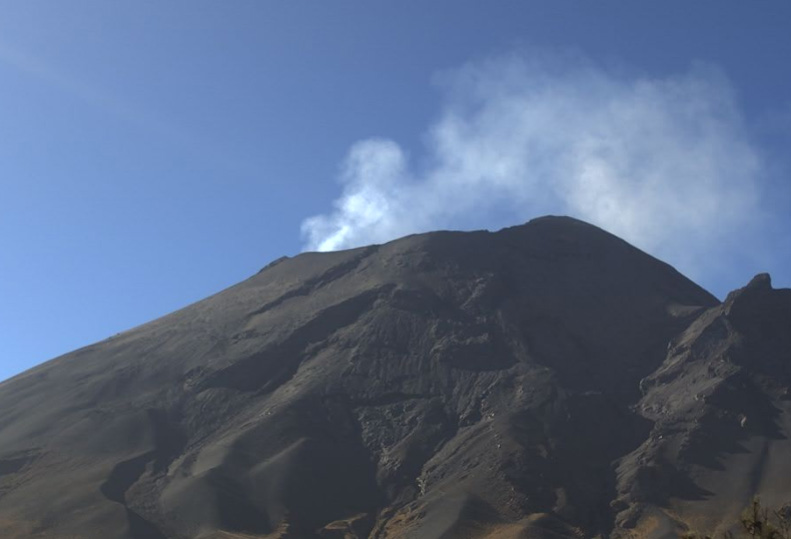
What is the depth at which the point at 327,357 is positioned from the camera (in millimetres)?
158625

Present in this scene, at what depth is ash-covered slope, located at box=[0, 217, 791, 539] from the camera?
121 meters

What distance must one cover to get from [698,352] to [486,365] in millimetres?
30493

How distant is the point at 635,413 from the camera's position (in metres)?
148

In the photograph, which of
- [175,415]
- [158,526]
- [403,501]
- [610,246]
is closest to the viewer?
[158,526]

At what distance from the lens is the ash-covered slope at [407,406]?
121 metres

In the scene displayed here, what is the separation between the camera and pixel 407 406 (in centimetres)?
14725

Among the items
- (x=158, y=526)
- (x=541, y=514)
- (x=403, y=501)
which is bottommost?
(x=541, y=514)

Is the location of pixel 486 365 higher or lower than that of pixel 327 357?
lower

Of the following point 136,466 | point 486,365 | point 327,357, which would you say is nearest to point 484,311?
point 486,365

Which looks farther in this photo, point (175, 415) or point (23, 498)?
point (175, 415)

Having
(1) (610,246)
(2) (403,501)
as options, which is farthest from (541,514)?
(1) (610,246)

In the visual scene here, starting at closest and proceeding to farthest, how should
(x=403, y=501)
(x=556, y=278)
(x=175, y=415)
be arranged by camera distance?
1. (x=403, y=501)
2. (x=175, y=415)
3. (x=556, y=278)

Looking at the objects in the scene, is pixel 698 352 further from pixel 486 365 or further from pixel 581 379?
pixel 486 365

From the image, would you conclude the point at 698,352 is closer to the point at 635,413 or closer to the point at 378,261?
the point at 635,413
